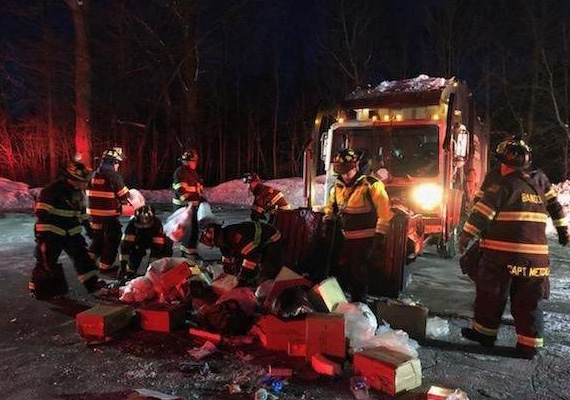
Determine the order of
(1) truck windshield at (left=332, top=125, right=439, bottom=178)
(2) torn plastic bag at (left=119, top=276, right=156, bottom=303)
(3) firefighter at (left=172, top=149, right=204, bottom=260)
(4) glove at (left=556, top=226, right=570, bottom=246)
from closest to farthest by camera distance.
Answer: (4) glove at (left=556, top=226, right=570, bottom=246), (2) torn plastic bag at (left=119, top=276, right=156, bottom=303), (1) truck windshield at (left=332, top=125, right=439, bottom=178), (3) firefighter at (left=172, top=149, right=204, bottom=260)

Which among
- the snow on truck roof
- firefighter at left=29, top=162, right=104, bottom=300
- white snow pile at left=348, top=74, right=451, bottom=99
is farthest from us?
white snow pile at left=348, top=74, right=451, bottom=99

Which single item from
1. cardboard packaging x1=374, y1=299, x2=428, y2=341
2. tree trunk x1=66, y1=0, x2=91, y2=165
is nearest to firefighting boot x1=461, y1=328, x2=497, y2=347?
cardboard packaging x1=374, y1=299, x2=428, y2=341

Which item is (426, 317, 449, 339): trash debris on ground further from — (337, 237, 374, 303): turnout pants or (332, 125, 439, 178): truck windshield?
(332, 125, 439, 178): truck windshield

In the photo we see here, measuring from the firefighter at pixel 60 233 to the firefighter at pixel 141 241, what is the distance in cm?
51

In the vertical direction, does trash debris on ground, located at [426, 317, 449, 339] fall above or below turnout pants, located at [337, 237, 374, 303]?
below

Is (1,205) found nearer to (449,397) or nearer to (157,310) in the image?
(157,310)

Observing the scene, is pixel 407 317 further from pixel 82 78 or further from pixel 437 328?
pixel 82 78

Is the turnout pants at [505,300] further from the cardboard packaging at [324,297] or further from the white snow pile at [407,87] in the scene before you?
the white snow pile at [407,87]

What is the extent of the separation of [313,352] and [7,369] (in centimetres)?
247

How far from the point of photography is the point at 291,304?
15.5ft

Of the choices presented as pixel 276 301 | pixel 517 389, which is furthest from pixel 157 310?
pixel 517 389

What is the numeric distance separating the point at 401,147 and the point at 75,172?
4585mm

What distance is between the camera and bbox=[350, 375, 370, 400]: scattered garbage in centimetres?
377

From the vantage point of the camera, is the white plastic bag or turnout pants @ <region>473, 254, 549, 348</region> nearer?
the white plastic bag
